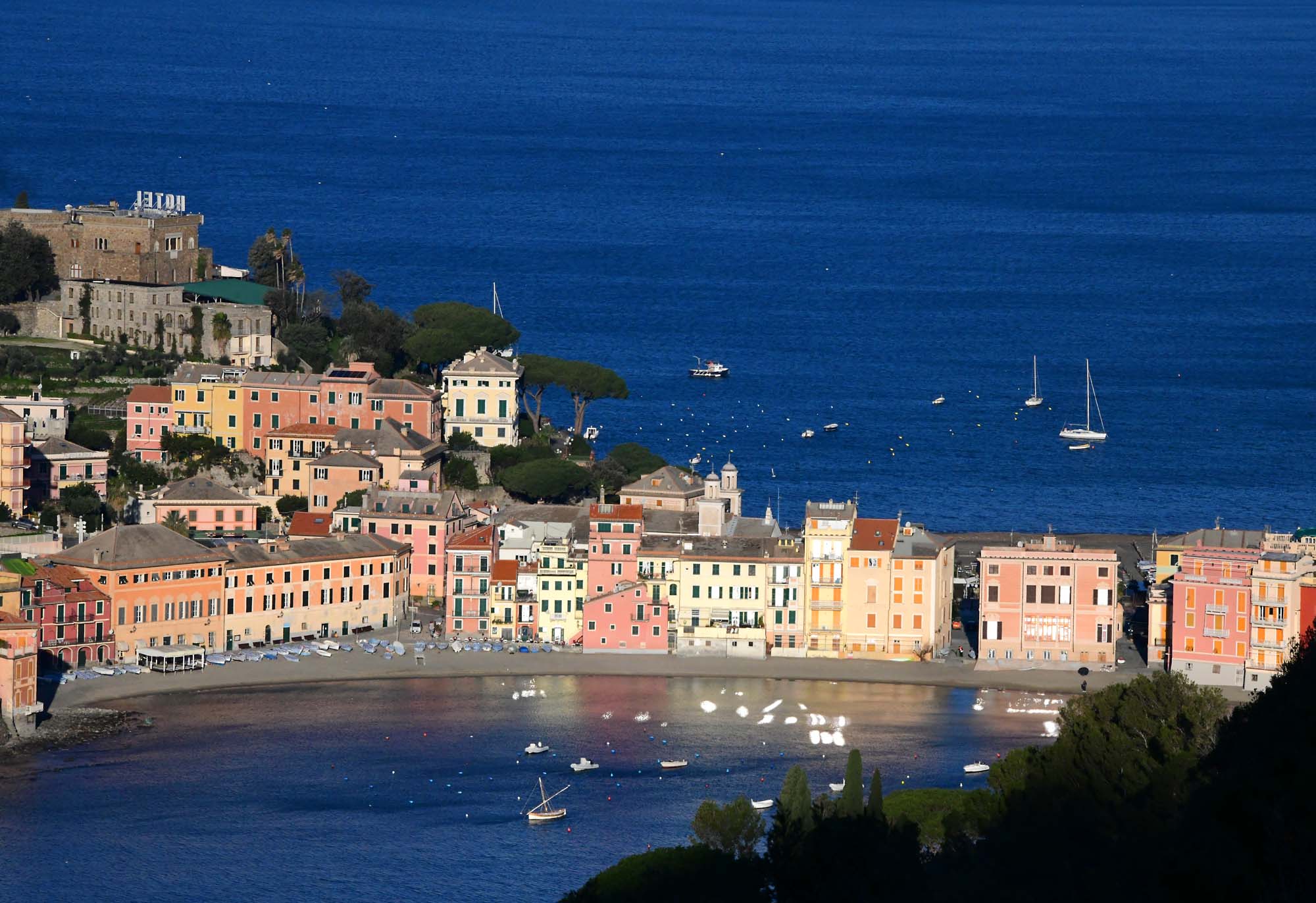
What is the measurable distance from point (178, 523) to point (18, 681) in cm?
1505

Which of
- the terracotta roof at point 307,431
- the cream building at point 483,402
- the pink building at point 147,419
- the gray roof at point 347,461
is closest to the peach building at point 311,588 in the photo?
the gray roof at point 347,461

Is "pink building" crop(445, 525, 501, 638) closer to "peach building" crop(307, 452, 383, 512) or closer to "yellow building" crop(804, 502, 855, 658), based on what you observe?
"peach building" crop(307, 452, 383, 512)

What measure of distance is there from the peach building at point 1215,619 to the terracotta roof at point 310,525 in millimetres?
25154

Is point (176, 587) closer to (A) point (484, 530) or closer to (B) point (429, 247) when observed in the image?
(A) point (484, 530)

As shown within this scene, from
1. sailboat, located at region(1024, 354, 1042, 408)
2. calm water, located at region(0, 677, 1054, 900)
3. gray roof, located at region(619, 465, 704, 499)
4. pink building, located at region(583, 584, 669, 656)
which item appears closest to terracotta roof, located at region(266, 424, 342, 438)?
gray roof, located at region(619, 465, 704, 499)

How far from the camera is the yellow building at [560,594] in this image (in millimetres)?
88000

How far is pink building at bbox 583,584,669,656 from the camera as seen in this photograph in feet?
286

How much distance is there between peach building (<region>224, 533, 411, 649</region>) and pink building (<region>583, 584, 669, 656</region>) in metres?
6.32

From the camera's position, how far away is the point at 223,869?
67.1 meters

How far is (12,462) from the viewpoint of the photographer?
301 ft

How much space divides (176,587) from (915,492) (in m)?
35.2

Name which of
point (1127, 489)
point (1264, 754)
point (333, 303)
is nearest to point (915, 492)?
point (1127, 489)

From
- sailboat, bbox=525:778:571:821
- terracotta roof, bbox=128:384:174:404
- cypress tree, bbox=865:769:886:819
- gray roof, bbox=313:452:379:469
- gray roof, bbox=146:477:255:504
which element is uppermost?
terracotta roof, bbox=128:384:174:404

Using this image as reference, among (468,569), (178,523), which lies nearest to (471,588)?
(468,569)
